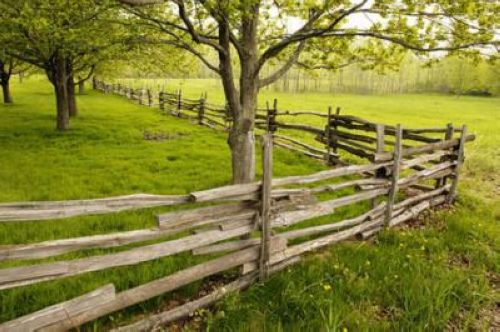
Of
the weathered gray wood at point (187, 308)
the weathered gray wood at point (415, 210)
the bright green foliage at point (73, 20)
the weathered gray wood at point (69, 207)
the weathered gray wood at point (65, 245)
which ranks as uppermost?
the bright green foliage at point (73, 20)

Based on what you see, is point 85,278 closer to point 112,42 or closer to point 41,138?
point 112,42

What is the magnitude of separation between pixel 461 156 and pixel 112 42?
24.9 ft

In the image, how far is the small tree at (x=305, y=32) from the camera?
517 centimetres

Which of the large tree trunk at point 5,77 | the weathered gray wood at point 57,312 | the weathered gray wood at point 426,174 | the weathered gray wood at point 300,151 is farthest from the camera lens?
the large tree trunk at point 5,77

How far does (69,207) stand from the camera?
9.19 ft

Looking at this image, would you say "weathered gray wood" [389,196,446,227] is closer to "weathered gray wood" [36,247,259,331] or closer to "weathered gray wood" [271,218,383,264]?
"weathered gray wood" [271,218,383,264]

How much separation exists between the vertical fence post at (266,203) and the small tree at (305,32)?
2185mm

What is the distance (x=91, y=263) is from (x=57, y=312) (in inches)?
17.7

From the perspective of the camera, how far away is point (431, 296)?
3797 mm

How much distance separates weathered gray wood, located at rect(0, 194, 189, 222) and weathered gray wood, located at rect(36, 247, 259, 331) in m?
0.83

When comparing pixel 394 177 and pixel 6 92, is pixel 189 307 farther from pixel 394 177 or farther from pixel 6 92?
pixel 6 92

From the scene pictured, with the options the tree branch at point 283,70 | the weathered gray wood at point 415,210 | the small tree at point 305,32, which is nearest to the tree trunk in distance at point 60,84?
the small tree at point 305,32

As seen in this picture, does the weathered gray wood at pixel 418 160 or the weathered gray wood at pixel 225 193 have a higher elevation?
the weathered gray wood at pixel 225 193

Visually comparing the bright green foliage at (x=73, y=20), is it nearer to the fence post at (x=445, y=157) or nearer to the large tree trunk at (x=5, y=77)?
the fence post at (x=445, y=157)
